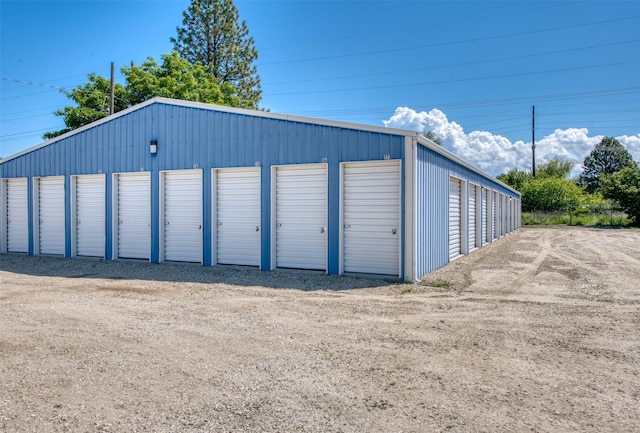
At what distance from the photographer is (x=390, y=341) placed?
4852mm

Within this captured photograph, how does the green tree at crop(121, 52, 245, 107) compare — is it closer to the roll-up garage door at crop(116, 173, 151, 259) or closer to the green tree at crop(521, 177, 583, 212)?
the roll-up garage door at crop(116, 173, 151, 259)

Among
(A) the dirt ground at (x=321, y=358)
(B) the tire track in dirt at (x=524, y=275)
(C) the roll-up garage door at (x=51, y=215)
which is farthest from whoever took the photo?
(C) the roll-up garage door at (x=51, y=215)

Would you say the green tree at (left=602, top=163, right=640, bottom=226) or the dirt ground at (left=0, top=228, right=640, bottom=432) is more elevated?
the green tree at (left=602, top=163, right=640, bottom=226)

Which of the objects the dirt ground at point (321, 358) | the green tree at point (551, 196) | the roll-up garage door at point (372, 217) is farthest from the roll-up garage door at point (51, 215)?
the green tree at point (551, 196)

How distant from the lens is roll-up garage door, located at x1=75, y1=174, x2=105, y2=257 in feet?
42.1

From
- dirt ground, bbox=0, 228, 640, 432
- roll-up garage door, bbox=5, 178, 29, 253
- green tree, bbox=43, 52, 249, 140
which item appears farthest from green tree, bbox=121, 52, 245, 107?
dirt ground, bbox=0, 228, 640, 432

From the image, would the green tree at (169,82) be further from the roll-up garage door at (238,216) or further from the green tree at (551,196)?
the green tree at (551,196)

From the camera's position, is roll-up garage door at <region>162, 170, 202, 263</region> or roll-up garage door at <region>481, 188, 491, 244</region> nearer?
roll-up garage door at <region>162, 170, 202, 263</region>

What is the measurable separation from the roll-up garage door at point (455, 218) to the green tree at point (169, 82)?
16.1 m

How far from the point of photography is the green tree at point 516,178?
42.2m

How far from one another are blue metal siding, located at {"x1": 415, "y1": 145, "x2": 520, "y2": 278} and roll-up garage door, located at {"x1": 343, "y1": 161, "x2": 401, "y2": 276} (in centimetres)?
50

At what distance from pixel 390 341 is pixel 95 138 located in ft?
38.4

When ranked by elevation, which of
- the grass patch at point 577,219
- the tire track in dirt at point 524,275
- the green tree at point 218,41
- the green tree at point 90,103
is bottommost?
the tire track in dirt at point 524,275

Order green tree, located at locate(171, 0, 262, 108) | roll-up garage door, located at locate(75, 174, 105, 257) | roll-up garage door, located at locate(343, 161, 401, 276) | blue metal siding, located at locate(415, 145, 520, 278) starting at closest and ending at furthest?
roll-up garage door, located at locate(343, 161, 401, 276) < blue metal siding, located at locate(415, 145, 520, 278) < roll-up garage door, located at locate(75, 174, 105, 257) < green tree, located at locate(171, 0, 262, 108)
